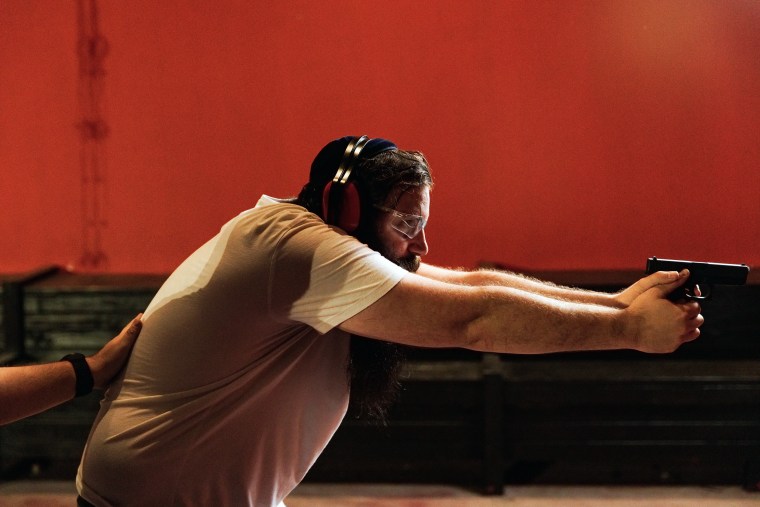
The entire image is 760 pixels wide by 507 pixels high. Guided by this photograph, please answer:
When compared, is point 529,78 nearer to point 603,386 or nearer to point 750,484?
point 603,386

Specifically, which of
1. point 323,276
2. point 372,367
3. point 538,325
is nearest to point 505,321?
point 538,325

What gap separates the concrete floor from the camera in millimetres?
3658

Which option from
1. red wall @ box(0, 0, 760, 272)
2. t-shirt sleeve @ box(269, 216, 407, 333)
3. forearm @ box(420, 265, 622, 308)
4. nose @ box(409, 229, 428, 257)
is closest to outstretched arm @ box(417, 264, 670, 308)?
forearm @ box(420, 265, 622, 308)

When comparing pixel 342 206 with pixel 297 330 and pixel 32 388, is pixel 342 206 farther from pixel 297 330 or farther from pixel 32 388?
pixel 32 388

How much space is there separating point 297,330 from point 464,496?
2.47 metres

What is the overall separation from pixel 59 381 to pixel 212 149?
8.91ft

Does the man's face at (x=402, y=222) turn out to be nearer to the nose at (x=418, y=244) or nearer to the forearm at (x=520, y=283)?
the nose at (x=418, y=244)

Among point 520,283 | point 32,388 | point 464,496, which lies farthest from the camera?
point 464,496

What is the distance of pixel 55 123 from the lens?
4203 millimetres

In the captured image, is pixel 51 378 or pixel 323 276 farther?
pixel 51 378

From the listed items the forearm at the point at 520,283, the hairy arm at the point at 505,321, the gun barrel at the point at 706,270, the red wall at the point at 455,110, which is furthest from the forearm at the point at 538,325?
the red wall at the point at 455,110

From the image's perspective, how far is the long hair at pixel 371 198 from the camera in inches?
63.3

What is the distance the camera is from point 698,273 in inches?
57.9

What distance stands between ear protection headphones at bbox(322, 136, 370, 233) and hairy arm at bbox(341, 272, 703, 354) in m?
0.26
